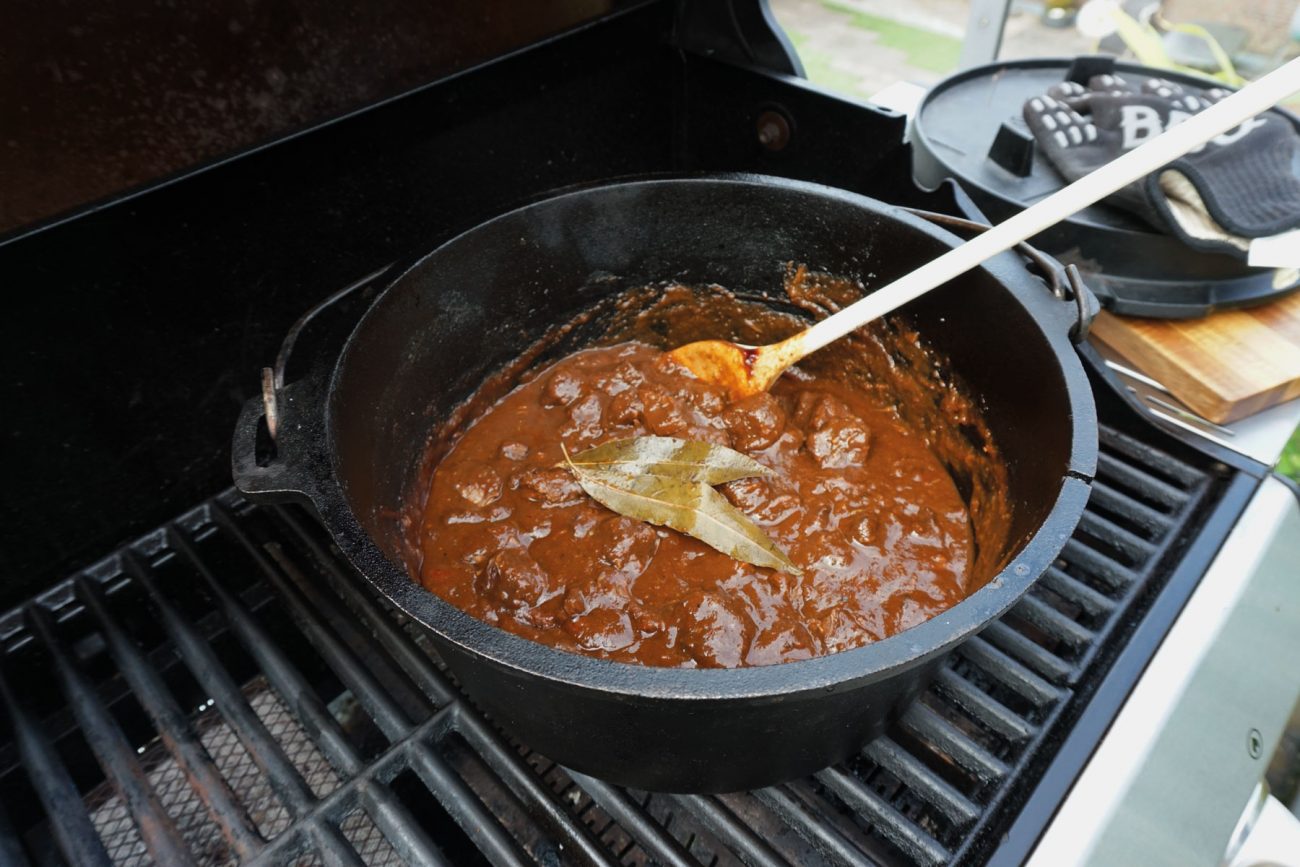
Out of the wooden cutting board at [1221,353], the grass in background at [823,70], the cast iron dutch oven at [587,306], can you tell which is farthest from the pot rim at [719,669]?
the grass in background at [823,70]

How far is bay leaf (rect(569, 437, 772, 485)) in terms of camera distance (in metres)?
1.71

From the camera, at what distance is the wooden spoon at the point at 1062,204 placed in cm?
130

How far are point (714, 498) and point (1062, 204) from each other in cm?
83

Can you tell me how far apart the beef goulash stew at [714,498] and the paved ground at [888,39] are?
381 centimetres

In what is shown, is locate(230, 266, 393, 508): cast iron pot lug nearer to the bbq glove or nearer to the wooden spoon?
the wooden spoon

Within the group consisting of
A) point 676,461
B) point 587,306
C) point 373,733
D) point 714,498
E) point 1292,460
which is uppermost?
point 587,306

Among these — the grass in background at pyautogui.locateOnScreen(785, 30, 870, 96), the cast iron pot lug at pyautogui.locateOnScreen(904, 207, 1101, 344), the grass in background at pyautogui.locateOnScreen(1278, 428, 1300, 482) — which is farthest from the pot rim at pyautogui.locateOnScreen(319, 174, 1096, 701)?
the grass in background at pyautogui.locateOnScreen(785, 30, 870, 96)

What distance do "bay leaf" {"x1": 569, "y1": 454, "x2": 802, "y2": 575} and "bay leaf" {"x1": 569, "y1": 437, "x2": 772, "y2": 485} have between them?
2 centimetres

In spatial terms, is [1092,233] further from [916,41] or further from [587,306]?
[916,41]

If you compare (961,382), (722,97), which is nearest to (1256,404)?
(961,382)

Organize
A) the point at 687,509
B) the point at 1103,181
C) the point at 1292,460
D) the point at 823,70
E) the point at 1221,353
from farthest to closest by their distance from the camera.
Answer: the point at 823,70 < the point at 1292,460 < the point at 1221,353 < the point at 687,509 < the point at 1103,181

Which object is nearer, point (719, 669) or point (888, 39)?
point (719, 669)

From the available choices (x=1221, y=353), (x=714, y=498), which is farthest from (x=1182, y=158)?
(x=714, y=498)

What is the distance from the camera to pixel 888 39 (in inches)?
238
